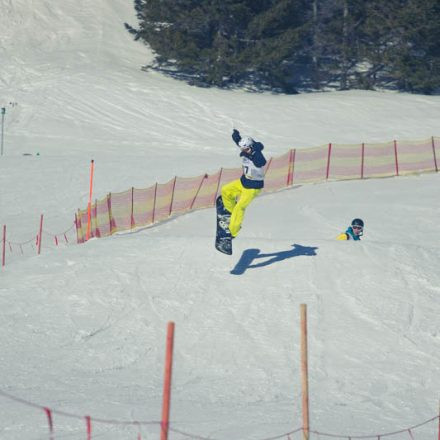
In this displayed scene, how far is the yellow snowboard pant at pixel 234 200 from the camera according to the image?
61.0 feet

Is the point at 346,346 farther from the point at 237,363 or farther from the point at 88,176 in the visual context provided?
the point at 88,176

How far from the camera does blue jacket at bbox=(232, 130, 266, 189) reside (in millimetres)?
18125

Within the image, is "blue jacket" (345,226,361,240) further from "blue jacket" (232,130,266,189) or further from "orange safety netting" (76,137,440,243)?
"orange safety netting" (76,137,440,243)

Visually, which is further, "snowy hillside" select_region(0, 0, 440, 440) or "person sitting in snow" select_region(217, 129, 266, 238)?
"person sitting in snow" select_region(217, 129, 266, 238)

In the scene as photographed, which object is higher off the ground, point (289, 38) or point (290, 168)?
point (289, 38)

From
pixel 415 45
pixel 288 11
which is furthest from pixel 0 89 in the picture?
pixel 415 45

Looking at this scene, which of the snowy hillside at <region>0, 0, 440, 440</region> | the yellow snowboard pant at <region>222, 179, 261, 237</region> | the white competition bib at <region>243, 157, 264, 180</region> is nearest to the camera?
the snowy hillside at <region>0, 0, 440, 440</region>

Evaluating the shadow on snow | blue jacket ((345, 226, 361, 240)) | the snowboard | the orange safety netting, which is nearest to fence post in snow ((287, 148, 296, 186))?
the orange safety netting

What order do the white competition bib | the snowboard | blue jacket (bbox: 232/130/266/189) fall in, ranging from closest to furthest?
1. blue jacket (bbox: 232/130/266/189)
2. the white competition bib
3. the snowboard

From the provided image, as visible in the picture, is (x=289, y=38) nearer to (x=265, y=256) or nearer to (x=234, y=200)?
(x=265, y=256)

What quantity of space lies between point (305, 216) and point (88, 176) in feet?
39.9

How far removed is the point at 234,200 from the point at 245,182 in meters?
0.69

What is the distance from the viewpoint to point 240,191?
18750 millimetres

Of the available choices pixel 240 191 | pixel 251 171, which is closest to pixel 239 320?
pixel 240 191
